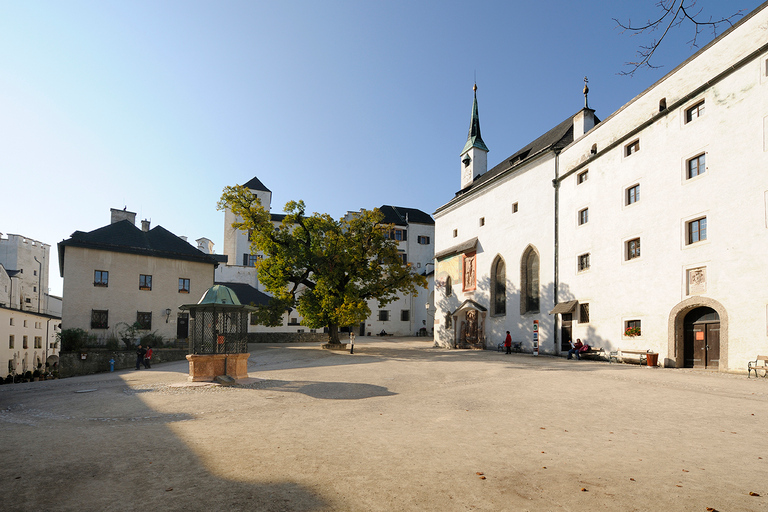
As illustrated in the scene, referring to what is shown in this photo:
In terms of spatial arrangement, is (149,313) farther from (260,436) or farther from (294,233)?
(260,436)

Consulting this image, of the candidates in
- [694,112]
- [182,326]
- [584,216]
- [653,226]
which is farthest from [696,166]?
[182,326]

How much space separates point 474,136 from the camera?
47688 mm

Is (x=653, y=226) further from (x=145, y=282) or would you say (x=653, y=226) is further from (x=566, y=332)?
(x=145, y=282)

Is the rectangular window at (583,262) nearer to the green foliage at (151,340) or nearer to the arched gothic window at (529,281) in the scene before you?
the arched gothic window at (529,281)

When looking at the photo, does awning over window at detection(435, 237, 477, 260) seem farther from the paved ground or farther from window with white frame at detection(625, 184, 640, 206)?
the paved ground

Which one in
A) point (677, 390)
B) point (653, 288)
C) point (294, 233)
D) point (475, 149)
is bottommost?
point (677, 390)

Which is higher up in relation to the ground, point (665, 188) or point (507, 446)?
point (665, 188)

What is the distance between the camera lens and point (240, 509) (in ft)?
14.5

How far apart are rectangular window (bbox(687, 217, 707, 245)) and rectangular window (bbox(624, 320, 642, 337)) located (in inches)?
180

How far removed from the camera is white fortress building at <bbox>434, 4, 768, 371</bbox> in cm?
1702

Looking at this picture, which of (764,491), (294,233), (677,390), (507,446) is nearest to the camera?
(764,491)

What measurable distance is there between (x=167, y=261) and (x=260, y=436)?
100 feet

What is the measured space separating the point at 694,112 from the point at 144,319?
33.8 m

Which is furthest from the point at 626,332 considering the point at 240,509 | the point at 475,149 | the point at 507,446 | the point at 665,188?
the point at 475,149
